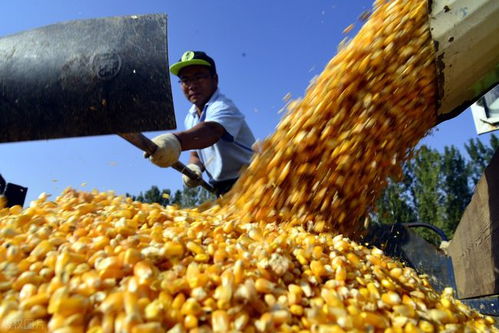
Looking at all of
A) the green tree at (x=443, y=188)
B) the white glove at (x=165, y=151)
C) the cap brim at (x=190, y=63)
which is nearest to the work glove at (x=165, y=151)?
the white glove at (x=165, y=151)

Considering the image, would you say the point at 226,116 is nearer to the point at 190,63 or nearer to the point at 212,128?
the point at 212,128

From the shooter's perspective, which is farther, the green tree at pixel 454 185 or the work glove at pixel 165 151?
the green tree at pixel 454 185

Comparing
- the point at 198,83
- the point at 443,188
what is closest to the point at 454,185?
the point at 443,188

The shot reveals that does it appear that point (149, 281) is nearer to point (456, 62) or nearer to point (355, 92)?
point (355, 92)

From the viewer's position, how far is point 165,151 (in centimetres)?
256

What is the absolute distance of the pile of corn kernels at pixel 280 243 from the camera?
3.04 ft

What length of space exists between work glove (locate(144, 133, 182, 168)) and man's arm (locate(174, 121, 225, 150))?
0.12 meters

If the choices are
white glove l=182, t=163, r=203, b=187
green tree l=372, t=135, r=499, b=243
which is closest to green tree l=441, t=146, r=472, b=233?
green tree l=372, t=135, r=499, b=243

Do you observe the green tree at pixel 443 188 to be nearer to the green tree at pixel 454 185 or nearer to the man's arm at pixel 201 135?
the green tree at pixel 454 185

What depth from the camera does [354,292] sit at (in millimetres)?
1091

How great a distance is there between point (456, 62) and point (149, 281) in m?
1.53

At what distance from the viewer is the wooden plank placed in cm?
162

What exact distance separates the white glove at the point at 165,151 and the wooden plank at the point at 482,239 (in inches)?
68.3

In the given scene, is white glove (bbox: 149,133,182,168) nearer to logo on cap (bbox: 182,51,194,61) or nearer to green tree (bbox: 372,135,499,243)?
logo on cap (bbox: 182,51,194,61)
